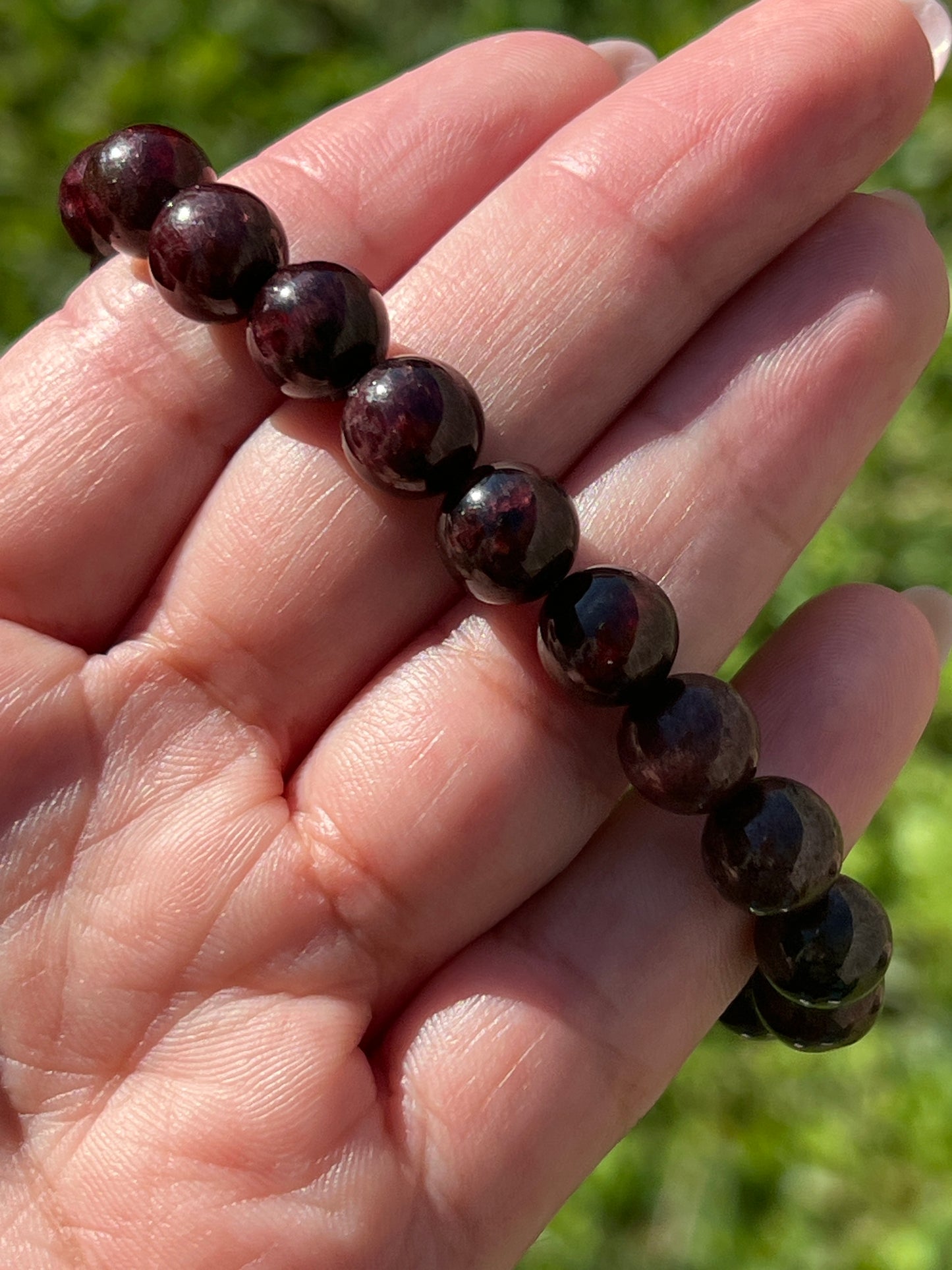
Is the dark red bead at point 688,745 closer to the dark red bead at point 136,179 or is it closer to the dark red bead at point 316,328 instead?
the dark red bead at point 316,328

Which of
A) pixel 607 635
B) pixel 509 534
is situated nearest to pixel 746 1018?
pixel 607 635

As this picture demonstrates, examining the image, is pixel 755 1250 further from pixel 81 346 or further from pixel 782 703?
pixel 81 346

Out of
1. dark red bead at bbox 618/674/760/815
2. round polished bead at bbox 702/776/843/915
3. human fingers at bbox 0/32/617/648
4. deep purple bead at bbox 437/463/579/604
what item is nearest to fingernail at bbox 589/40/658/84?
human fingers at bbox 0/32/617/648

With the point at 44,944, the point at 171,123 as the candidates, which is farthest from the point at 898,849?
the point at 171,123

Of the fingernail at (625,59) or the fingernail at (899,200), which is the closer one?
the fingernail at (899,200)

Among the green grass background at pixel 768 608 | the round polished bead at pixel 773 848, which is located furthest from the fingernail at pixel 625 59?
the round polished bead at pixel 773 848
